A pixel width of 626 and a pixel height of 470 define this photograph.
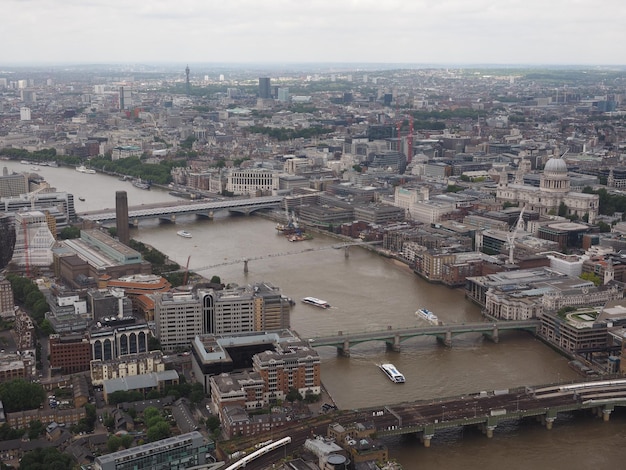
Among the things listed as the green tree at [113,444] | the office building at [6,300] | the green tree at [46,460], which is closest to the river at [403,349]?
the green tree at [113,444]

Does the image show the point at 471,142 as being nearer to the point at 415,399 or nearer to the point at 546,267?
the point at 546,267

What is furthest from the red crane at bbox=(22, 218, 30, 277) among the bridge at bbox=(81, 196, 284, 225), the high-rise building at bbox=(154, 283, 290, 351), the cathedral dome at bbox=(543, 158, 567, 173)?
the cathedral dome at bbox=(543, 158, 567, 173)

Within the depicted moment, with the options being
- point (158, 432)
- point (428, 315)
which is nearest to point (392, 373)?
point (428, 315)

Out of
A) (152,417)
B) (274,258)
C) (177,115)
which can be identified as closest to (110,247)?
(274,258)

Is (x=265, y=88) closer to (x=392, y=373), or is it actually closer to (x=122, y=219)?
(x=122, y=219)

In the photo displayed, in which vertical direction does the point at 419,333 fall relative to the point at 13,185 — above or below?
below

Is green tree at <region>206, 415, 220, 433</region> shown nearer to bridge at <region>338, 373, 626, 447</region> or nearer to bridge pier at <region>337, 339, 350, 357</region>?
bridge at <region>338, 373, 626, 447</region>
